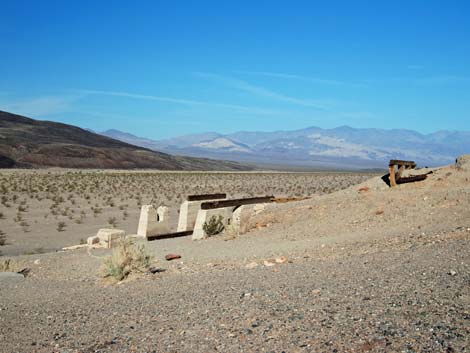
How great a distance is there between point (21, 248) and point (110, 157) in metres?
90.3

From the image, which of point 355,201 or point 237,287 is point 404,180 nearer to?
point 355,201

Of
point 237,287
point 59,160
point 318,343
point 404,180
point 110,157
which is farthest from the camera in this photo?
point 110,157

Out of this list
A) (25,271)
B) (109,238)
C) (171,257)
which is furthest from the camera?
(109,238)

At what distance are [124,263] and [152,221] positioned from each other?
599 centimetres

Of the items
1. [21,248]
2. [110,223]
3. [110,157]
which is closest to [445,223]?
[21,248]

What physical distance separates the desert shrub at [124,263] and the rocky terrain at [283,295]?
205 millimetres

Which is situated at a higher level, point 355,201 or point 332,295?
point 355,201

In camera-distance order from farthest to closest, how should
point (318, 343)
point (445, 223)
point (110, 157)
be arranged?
point (110, 157) → point (445, 223) → point (318, 343)

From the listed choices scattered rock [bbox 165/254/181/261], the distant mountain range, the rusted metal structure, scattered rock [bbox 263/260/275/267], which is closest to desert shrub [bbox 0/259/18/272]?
scattered rock [bbox 165/254/181/261]

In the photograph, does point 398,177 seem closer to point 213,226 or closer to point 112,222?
point 213,226

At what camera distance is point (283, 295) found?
5.99 m

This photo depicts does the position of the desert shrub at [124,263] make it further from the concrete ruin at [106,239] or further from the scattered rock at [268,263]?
the concrete ruin at [106,239]

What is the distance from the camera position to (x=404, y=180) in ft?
48.1

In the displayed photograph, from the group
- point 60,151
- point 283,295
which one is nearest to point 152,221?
point 283,295
